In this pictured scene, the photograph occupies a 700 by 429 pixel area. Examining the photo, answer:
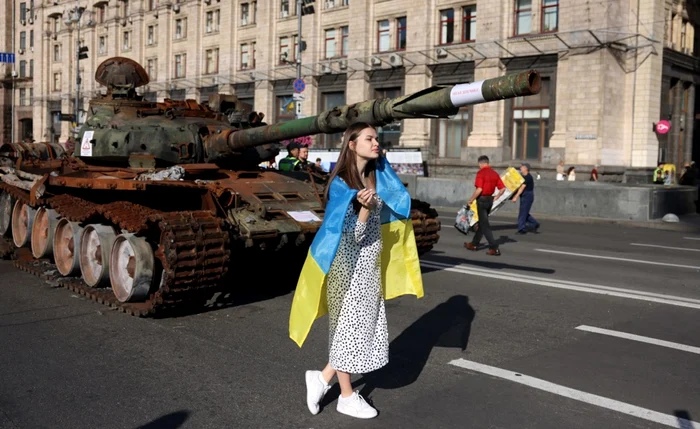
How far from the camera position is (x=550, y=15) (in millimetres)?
31594

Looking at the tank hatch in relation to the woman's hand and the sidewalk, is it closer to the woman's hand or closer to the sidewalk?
the woman's hand

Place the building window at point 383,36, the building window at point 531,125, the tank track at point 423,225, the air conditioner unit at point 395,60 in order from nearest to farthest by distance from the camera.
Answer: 1. the tank track at point 423,225
2. the building window at point 531,125
3. the air conditioner unit at point 395,60
4. the building window at point 383,36

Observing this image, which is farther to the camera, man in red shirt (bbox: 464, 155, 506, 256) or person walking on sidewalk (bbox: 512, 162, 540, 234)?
person walking on sidewalk (bbox: 512, 162, 540, 234)

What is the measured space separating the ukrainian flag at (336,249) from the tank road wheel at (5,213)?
8662 millimetres

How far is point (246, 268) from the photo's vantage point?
32.1 feet

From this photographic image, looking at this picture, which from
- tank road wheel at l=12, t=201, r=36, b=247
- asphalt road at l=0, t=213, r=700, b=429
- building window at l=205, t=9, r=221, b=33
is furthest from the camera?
building window at l=205, t=9, r=221, b=33

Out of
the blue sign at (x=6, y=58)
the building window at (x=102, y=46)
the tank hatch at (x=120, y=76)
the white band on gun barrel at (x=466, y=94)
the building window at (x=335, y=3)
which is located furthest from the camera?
the building window at (x=102, y=46)

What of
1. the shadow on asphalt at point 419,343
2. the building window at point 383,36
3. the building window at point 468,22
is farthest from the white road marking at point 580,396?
the building window at point 383,36

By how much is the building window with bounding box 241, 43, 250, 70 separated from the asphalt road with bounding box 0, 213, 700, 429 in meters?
37.3

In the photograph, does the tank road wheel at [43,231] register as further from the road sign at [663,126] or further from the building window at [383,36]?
the building window at [383,36]

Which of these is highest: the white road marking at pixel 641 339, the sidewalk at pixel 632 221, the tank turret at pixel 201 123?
the tank turret at pixel 201 123

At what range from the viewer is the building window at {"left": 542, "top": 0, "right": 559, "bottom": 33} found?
31359 mm

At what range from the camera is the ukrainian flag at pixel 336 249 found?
4.72m

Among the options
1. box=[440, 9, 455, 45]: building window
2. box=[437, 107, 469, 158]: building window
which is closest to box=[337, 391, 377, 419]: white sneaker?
box=[437, 107, 469, 158]: building window
